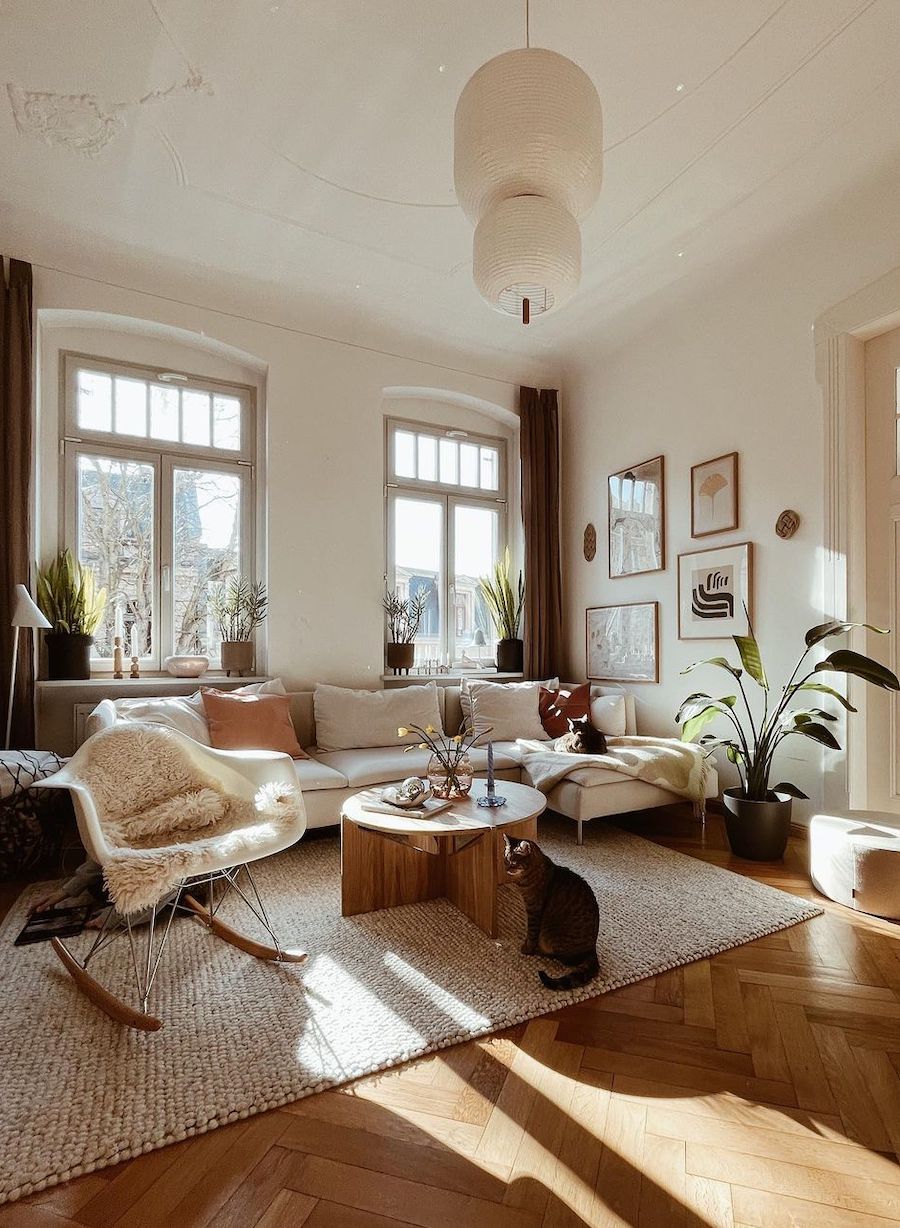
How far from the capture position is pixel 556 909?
82.8 inches

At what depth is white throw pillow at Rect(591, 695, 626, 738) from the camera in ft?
14.3

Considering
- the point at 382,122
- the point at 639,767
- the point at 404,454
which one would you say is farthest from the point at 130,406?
the point at 639,767

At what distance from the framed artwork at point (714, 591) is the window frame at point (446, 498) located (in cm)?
176

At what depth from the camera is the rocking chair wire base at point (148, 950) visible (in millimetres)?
1820

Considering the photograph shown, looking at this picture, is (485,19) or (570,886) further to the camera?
(485,19)

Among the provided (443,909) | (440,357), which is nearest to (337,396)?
(440,357)

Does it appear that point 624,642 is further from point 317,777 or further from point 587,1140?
point 587,1140

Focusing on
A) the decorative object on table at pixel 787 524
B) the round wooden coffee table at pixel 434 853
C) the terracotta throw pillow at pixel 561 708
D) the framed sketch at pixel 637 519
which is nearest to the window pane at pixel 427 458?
the framed sketch at pixel 637 519

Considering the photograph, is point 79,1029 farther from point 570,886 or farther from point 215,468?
point 215,468

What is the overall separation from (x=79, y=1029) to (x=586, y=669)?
4080mm

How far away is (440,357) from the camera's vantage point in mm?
5055

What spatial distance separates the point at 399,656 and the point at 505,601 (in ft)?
3.61

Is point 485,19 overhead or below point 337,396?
overhead

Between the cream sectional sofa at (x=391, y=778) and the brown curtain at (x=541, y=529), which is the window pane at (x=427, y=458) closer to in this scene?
the brown curtain at (x=541, y=529)
